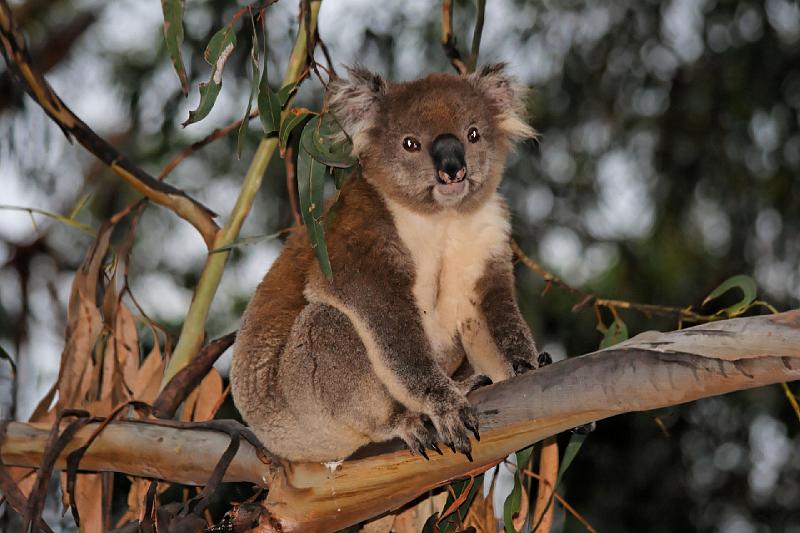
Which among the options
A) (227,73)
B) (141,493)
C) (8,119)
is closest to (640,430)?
(227,73)

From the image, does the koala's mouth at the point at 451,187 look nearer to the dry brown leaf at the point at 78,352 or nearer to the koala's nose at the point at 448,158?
the koala's nose at the point at 448,158

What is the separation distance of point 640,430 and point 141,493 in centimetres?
347

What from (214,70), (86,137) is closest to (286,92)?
(214,70)

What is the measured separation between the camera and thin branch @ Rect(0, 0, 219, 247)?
3.37 meters

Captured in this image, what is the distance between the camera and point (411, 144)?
10.8 feet

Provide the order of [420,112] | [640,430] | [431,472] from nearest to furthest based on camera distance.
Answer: [431,472] < [420,112] < [640,430]

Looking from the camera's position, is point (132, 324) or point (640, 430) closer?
point (132, 324)

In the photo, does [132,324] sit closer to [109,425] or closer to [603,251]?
[109,425]

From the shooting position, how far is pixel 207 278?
11.7ft

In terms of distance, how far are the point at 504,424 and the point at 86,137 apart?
1.75 m

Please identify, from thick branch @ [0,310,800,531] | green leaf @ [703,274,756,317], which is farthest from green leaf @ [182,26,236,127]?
green leaf @ [703,274,756,317]

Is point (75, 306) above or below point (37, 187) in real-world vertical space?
below

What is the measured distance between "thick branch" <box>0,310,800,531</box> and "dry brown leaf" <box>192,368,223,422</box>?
65cm

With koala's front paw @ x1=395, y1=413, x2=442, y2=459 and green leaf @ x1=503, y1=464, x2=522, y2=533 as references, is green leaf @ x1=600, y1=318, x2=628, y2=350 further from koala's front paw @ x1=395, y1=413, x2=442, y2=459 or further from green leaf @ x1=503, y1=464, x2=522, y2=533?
koala's front paw @ x1=395, y1=413, x2=442, y2=459
